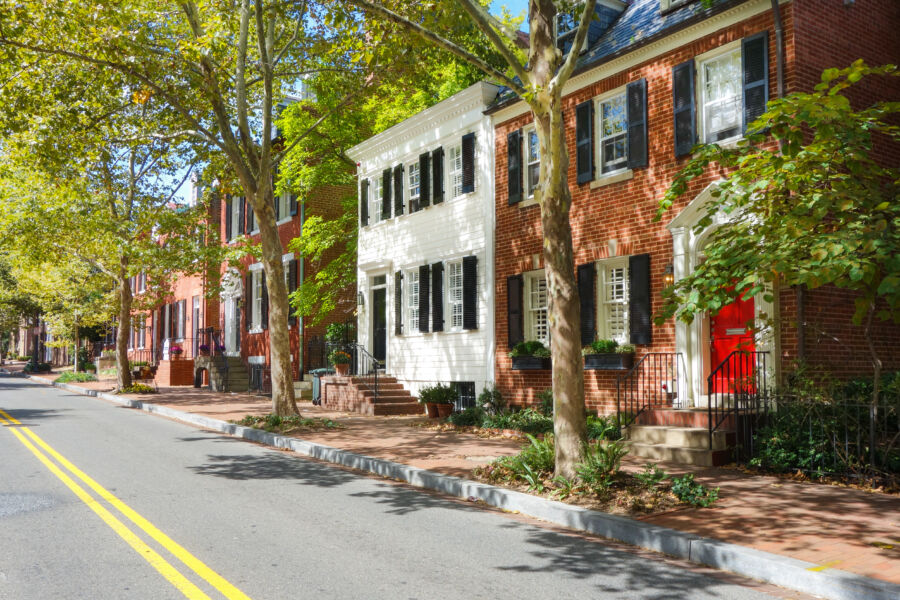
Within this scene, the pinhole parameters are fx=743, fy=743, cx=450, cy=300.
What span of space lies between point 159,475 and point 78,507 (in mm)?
2112

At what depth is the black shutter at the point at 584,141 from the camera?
14.5 meters

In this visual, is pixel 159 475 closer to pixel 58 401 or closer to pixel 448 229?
pixel 448 229

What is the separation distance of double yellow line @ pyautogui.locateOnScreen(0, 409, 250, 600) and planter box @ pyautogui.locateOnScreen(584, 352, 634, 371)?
330 inches

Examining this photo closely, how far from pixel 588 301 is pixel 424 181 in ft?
23.1

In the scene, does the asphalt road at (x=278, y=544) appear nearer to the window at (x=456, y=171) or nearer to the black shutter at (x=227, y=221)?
the window at (x=456, y=171)

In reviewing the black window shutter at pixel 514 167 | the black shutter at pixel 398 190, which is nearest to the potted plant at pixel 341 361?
the black shutter at pixel 398 190

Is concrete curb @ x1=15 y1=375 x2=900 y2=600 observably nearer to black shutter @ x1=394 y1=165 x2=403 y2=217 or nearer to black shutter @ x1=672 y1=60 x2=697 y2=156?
black shutter @ x1=672 y1=60 x2=697 y2=156

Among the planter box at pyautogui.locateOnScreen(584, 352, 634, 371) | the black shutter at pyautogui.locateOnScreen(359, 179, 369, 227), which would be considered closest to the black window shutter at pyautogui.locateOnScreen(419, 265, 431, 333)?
the black shutter at pyautogui.locateOnScreen(359, 179, 369, 227)

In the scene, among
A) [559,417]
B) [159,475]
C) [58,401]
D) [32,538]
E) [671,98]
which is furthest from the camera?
[58,401]

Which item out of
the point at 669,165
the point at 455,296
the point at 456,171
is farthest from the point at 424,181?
the point at 669,165

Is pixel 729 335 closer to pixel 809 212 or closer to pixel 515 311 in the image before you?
pixel 809 212

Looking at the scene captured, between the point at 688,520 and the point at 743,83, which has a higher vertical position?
the point at 743,83

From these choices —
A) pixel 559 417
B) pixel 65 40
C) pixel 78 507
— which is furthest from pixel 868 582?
pixel 65 40

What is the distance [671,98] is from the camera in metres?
13.0
